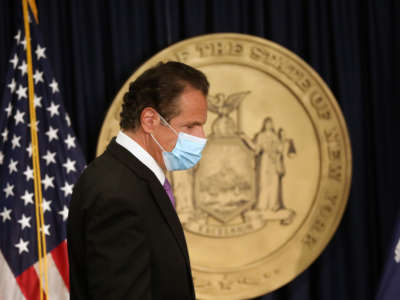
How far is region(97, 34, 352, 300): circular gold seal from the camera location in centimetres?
262

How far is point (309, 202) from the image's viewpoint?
105 inches

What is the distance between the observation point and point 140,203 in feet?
3.83

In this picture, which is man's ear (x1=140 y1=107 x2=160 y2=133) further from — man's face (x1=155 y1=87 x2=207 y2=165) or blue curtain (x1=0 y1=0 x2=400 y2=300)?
blue curtain (x1=0 y1=0 x2=400 y2=300)

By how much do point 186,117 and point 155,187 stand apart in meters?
0.28

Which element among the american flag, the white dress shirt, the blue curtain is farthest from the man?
the blue curtain

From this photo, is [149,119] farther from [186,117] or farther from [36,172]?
[36,172]

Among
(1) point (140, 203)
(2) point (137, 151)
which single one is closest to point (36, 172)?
(2) point (137, 151)

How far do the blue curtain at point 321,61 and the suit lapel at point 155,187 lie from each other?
4.56 ft

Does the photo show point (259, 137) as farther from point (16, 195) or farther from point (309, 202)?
point (16, 195)

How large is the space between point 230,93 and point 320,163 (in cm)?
61

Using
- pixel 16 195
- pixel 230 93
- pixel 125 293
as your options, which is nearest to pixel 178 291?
pixel 125 293

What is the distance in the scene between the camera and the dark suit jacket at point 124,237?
1091mm

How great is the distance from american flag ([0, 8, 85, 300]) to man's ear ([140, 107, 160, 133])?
1.14m

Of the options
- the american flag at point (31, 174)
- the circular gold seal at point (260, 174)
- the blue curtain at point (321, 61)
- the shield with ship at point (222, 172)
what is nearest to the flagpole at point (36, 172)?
the american flag at point (31, 174)
